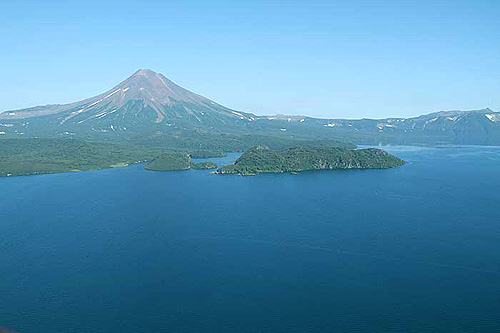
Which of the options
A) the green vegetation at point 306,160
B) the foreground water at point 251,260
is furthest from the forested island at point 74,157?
the foreground water at point 251,260

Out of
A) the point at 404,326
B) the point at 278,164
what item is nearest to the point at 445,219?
the point at 404,326

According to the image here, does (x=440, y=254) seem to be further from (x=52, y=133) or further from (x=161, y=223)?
(x=52, y=133)

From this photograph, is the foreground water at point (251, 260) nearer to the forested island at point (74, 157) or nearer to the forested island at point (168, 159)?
the forested island at point (168, 159)

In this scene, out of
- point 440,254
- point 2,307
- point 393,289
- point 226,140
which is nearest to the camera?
point 2,307

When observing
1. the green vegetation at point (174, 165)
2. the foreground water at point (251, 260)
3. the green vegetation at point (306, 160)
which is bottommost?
the foreground water at point (251, 260)

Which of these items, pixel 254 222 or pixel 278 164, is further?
pixel 278 164
